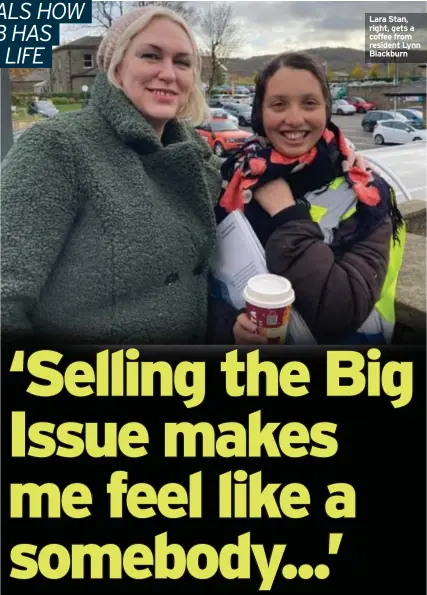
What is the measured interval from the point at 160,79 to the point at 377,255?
560 mm

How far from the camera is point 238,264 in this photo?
1212 mm

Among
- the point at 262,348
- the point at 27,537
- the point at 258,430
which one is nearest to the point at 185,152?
the point at 262,348

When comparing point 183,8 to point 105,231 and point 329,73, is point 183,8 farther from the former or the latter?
point 105,231

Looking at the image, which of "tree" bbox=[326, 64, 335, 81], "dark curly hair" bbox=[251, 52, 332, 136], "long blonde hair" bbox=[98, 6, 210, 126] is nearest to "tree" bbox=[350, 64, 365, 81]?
"tree" bbox=[326, 64, 335, 81]

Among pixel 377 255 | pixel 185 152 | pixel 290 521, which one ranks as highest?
pixel 185 152

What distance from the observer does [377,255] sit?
1159mm

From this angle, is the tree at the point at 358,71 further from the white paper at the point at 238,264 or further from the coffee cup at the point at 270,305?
the coffee cup at the point at 270,305

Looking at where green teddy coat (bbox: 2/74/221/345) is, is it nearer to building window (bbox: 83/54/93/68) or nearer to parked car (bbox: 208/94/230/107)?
building window (bbox: 83/54/93/68)

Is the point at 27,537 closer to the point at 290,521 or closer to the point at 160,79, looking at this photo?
the point at 290,521

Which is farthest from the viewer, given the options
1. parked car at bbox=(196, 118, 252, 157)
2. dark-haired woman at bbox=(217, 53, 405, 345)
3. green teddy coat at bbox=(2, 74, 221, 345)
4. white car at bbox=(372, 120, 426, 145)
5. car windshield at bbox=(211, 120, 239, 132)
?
white car at bbox=(372, 120, 426, 145)

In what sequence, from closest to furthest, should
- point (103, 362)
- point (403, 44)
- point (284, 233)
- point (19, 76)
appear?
point (103, 362), point (284, 233), point (403, 44), point (19, 76)

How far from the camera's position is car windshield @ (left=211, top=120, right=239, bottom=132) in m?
12.6

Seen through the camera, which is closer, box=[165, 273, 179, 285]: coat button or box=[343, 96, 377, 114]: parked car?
box=[165, 273, 179, 285]: coat button

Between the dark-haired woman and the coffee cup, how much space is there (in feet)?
0.13
